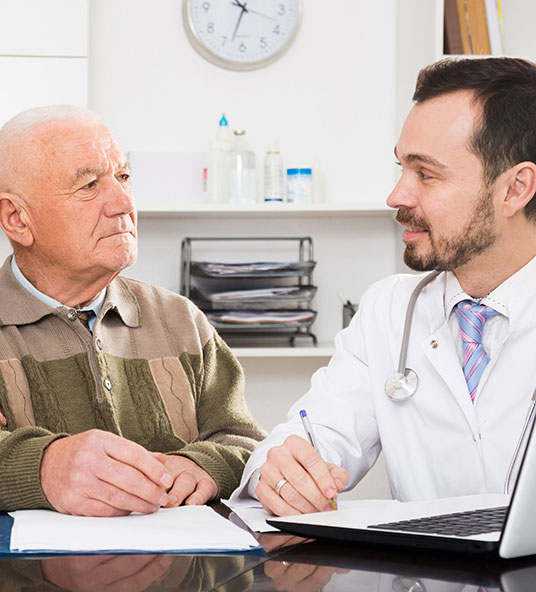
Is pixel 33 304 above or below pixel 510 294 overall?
below

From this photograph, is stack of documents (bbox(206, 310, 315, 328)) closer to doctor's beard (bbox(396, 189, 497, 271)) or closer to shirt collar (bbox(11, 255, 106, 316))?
shirt collar (bbox(11, 255, 106, 316))

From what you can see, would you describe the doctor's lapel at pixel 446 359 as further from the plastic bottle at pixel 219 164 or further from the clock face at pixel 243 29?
the clock face at pixel 243 29

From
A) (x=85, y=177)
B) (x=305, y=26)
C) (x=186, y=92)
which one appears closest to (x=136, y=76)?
(x=186, y=92)

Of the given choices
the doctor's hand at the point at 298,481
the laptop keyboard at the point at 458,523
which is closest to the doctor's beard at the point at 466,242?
the doctor's hand at the point at 298,481

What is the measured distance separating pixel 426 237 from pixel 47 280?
74 cm

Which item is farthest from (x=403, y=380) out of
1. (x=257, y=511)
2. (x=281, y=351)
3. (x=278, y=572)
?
(x=281, y=351)

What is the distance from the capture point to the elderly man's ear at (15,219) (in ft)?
5.33

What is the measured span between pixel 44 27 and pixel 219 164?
731 millimetres

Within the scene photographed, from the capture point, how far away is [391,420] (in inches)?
55.5

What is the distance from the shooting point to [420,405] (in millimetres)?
1364

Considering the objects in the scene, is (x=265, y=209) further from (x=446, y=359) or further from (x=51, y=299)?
(x=446, y=359)

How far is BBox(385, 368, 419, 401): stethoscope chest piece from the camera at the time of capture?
1340mm

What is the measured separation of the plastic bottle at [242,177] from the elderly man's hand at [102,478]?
1709 millimetres

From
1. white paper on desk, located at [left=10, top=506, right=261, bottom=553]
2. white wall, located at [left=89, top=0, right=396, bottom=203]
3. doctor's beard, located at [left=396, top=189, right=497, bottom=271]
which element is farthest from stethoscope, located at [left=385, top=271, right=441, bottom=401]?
white wall, located at [left=89, top=0, right=396, bottom=203]
